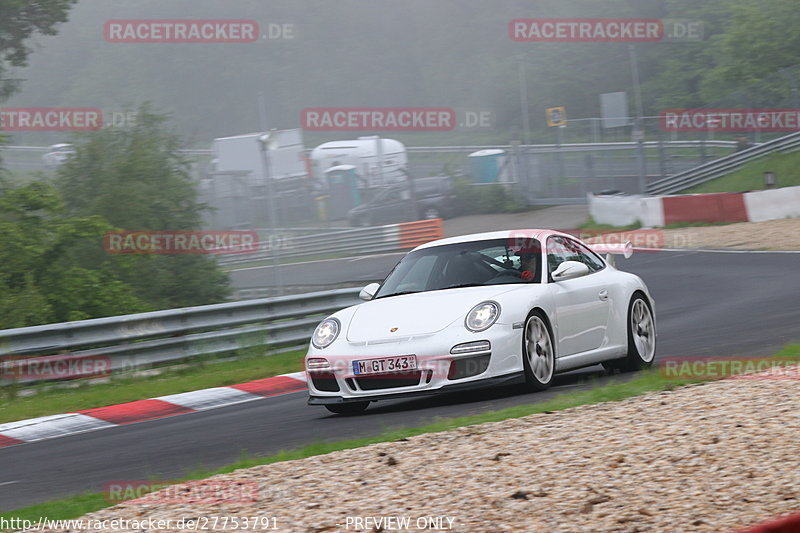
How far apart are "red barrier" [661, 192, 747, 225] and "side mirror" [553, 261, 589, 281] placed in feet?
69.2

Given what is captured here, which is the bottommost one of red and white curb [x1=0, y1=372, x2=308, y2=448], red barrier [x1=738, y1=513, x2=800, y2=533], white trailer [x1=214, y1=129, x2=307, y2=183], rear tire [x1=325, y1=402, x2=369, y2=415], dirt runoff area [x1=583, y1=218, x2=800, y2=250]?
red and white curb [x1=0, y1=372, x2=308, y2=448]

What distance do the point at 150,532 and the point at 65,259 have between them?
14.8 m

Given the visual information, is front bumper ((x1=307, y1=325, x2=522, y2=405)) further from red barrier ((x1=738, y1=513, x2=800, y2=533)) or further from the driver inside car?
red barrier ((x1=738, y1=513, x2=800, y2=533))

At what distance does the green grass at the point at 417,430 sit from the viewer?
6.00 metres

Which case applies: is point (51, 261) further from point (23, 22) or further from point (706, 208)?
point (706, 208)

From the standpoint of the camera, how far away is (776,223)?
27.5m

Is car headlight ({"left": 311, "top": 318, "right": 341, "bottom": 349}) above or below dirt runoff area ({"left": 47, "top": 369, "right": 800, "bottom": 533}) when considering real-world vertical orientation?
above

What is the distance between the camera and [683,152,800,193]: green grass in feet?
113

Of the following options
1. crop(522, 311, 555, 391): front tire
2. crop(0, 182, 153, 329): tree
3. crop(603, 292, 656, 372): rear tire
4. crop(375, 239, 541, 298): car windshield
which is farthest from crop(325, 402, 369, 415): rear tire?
crop(0, 182, 153, 329): tree

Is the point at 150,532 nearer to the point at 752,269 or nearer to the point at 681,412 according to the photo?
the point at 681,412

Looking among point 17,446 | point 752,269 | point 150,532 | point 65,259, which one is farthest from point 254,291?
point 150,532

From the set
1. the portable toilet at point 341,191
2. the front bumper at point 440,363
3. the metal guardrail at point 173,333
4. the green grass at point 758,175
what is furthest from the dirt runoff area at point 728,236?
the front bumper at point 440,363

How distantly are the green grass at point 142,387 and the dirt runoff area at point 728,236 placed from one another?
13527mm

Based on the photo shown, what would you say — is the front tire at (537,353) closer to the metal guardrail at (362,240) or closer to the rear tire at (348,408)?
the rear tire at (348,408)
